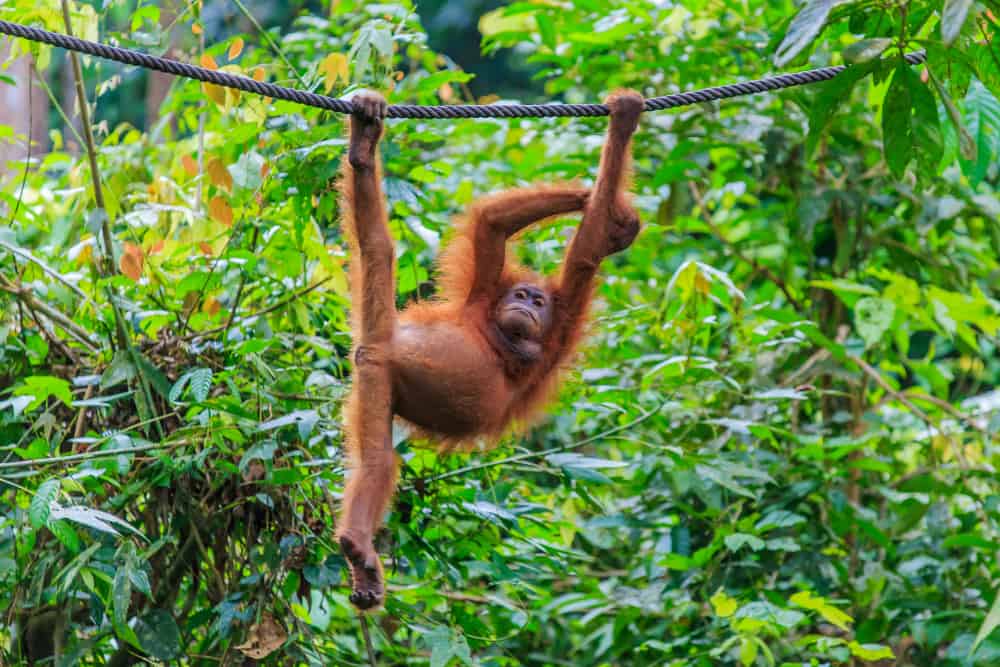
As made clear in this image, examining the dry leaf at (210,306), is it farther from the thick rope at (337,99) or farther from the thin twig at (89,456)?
the thick rope at (337,99)

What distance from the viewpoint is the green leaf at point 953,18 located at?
222cm

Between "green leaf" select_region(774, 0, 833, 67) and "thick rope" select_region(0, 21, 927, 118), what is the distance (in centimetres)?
29

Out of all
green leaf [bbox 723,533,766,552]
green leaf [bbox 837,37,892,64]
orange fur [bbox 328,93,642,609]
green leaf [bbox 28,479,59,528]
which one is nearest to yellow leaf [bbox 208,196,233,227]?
orange fur [bbox 328,93,642,609]

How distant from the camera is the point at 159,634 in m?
→ 3.62

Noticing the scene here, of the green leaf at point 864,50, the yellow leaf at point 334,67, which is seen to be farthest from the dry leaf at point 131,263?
the green leaf at point 864,50

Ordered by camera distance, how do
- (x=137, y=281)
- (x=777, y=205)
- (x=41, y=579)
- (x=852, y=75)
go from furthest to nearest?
(x=777, y=205)
(x=137, y=281)
(x=41, y=579)
(x=852, y=75)

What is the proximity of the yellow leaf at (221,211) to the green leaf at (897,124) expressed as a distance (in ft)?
7.05

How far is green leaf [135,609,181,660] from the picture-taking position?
360 centimetres

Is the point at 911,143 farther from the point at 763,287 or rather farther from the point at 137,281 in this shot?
the point at 763,287

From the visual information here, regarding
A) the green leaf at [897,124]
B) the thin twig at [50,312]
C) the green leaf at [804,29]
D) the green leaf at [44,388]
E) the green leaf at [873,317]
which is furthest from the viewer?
the green leaf at [873,317]

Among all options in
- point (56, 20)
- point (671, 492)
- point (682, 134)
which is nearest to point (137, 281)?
point (56, 20)

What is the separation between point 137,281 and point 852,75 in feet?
7.76

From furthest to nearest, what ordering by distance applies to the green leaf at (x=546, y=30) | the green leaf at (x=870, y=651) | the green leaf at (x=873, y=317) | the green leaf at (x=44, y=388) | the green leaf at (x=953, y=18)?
1. the green leaf at (x=546, y=30)
2. the green leaf at (x=873, y=317)
3. the green leaf at (x=870, y=651)
4. the green leaf at (x=44, y=388)
5. the green leaf at (x=953, y=18)

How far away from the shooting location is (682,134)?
5289 mm
